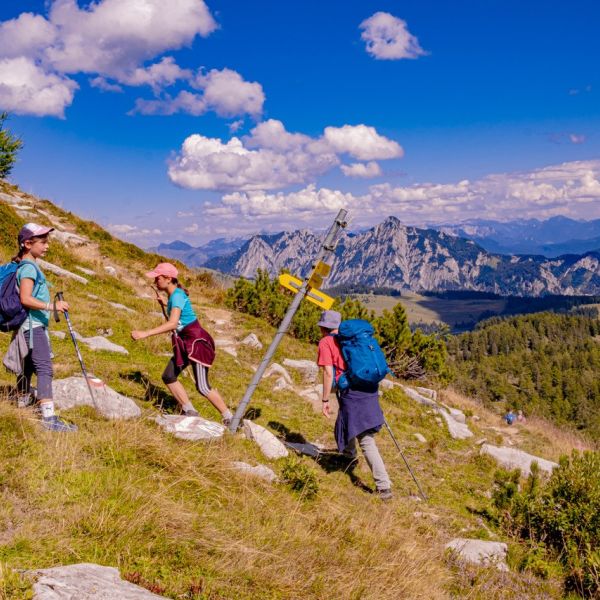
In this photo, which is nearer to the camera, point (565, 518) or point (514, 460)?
point (565, 518)

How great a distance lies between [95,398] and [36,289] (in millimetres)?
2033

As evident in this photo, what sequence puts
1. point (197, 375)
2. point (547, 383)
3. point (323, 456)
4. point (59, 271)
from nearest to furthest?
1. point (197, 375)
2. point (323, 456)
3. point (59, 271)
4. point (547, 383)

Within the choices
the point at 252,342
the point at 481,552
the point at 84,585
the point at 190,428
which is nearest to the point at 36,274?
the point at 190,428

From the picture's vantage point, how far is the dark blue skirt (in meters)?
7.36

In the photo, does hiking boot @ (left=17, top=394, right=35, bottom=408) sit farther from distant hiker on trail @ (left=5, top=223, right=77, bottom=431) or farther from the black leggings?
the black leggings

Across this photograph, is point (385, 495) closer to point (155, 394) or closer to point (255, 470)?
point (255, 470)

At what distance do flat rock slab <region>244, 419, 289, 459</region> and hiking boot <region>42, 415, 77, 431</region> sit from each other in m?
3.00

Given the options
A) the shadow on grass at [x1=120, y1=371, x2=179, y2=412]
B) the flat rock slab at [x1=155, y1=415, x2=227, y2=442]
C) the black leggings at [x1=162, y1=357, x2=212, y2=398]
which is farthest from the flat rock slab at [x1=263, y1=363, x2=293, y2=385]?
the flat rock slab at [x1=155, y1=415, x2=227, y2=442]

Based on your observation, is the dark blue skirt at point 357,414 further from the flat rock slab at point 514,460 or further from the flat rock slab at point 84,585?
the flat rock slab at point 514,460

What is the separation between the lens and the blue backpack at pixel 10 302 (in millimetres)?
5562

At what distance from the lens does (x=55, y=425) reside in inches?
220

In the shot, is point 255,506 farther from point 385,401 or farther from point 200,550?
point 385,401

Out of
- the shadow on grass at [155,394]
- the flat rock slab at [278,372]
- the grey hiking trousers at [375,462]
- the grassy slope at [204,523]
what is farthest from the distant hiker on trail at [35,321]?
the flat rock slab at [278,372]

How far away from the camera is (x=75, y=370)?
8.88 m
